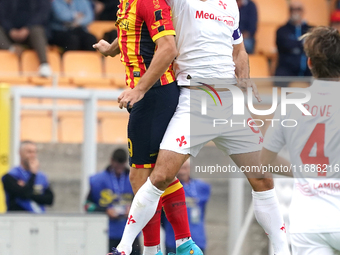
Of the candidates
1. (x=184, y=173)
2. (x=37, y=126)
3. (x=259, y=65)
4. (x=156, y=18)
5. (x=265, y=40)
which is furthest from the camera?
(x=265, y=40)

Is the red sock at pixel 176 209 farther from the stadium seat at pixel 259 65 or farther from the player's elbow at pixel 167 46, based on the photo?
the stadium seat at pixel 259 65

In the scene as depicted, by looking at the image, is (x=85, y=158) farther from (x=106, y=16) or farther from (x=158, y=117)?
(x=158, y=117)

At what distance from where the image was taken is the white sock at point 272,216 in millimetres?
4410

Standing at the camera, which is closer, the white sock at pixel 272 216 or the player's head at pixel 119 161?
the white sock at pixel 272 216

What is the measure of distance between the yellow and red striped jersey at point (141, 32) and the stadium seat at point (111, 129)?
17.3 ft

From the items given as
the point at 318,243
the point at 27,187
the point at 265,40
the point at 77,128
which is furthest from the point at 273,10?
the point at 318,243

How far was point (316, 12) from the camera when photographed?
492 inches

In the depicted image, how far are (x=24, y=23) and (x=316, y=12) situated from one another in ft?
19.0

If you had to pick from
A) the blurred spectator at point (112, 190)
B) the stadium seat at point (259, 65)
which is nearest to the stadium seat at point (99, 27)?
the stadium seat at point (259, 65)

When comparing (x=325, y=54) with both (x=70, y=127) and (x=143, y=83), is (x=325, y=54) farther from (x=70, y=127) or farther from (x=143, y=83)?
(x=70, y=127)

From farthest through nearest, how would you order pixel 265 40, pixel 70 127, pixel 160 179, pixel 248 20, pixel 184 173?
pixel 265 40, pixel 248 20, pixel 70 127, pixel 184 173, pixel 160 179

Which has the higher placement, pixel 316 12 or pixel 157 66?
pixel 316 12

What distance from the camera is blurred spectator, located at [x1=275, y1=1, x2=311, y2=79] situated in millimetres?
10180

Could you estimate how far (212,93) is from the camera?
4340 millimetres
